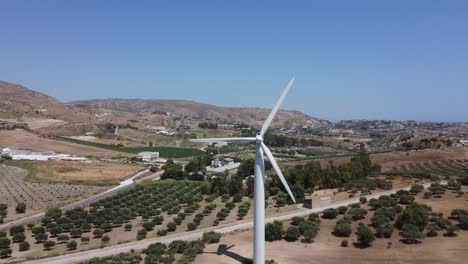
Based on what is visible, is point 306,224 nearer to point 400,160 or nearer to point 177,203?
point 177,203

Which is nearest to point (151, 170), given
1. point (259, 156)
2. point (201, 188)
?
point (201, 188)

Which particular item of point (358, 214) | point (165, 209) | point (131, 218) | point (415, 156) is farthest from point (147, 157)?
point (358, 214)

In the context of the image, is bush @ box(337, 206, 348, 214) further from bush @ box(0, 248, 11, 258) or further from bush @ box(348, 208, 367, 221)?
bush @ box(0, 248, 11, 258)

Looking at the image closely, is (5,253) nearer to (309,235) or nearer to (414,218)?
(309,235)

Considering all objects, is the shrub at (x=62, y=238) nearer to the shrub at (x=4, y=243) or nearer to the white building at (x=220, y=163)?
the shrub at (x=4, y=243)

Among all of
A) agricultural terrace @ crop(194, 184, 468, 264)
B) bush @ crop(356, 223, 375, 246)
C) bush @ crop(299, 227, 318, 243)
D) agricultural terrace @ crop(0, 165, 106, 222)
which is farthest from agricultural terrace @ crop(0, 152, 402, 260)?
bush @ crop(356, 223, 375, 246)

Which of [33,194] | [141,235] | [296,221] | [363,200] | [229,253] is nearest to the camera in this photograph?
[229,253]
